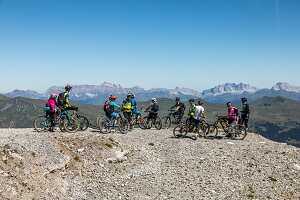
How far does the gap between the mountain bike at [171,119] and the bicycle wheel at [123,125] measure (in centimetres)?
772

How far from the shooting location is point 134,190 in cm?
2344

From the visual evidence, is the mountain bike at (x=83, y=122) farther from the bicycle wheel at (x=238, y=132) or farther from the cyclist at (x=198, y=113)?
the bicycle wheel at (x=238, y=132)

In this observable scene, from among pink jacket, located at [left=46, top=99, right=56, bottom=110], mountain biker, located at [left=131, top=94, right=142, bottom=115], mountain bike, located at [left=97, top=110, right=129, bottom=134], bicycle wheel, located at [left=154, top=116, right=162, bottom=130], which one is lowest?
bicycle wheel, located at [left=154, top=116, right=162, bottom=130]

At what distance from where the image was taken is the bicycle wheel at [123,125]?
111 feet

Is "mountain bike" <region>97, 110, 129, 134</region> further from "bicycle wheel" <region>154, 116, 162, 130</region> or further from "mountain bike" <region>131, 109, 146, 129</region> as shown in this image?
"bicycle wheel" <region>154, 116, 162, 130</region>

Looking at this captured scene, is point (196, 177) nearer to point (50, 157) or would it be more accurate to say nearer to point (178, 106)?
point (50, 157)

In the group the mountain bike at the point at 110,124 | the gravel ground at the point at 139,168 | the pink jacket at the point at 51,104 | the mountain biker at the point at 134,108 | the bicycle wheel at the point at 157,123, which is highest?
the pink jacket at the point at 51,104

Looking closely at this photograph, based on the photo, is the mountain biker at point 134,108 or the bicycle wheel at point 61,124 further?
the mountain biker at point 134,108

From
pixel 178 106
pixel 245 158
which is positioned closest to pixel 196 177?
pixel 245 158

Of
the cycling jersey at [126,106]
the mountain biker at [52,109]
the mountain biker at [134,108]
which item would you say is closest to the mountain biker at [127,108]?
the cycling jersey at [126,106]

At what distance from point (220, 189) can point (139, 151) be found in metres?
7.24

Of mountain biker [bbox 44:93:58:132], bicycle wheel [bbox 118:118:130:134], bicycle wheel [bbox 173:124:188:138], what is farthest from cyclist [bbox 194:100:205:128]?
mountain biker [bbox 44:93:58:132]

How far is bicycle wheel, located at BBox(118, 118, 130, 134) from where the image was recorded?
33.8 metres

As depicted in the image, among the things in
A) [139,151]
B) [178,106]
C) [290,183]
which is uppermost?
[178,106]
